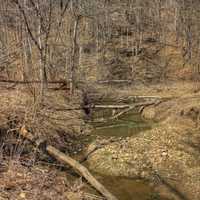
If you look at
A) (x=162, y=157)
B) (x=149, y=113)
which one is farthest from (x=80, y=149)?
(x=149, y=113)

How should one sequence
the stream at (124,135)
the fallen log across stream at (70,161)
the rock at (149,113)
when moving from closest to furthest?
the fallen log across stream at (70,161) → the stream at (124,135) → the rock at (149,113)

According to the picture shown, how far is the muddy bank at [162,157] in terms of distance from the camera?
42.3 feet

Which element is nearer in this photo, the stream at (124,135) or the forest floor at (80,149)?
the forest floor at (80,149)

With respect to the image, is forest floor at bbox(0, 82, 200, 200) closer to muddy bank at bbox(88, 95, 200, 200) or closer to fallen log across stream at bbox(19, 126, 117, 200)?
muddy bank at bbox(88, 95, 200, 200)

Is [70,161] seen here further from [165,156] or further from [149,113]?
[149,113]

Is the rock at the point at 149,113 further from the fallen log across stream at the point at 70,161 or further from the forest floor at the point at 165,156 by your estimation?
the fallen log across stream at the point at 70,161

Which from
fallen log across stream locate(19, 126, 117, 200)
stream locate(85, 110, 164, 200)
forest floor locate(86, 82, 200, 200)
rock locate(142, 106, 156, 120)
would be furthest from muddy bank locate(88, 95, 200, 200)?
rock locate(142, 106, 156, 120)

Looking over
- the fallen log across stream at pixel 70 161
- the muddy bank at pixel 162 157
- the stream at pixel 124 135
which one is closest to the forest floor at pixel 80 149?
the muddy bank at pixel 162 157

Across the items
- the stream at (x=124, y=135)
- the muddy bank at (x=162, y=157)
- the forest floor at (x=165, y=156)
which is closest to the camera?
the stream at (x=124, y=135)

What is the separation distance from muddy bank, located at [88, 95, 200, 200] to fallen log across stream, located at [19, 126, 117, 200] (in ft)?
3.04

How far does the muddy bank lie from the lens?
1291 centimetres

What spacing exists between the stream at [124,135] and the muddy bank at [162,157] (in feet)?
1.27

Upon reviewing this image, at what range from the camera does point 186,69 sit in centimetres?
3456

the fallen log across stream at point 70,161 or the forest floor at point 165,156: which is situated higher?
the fallen log across stream at point 70,161
